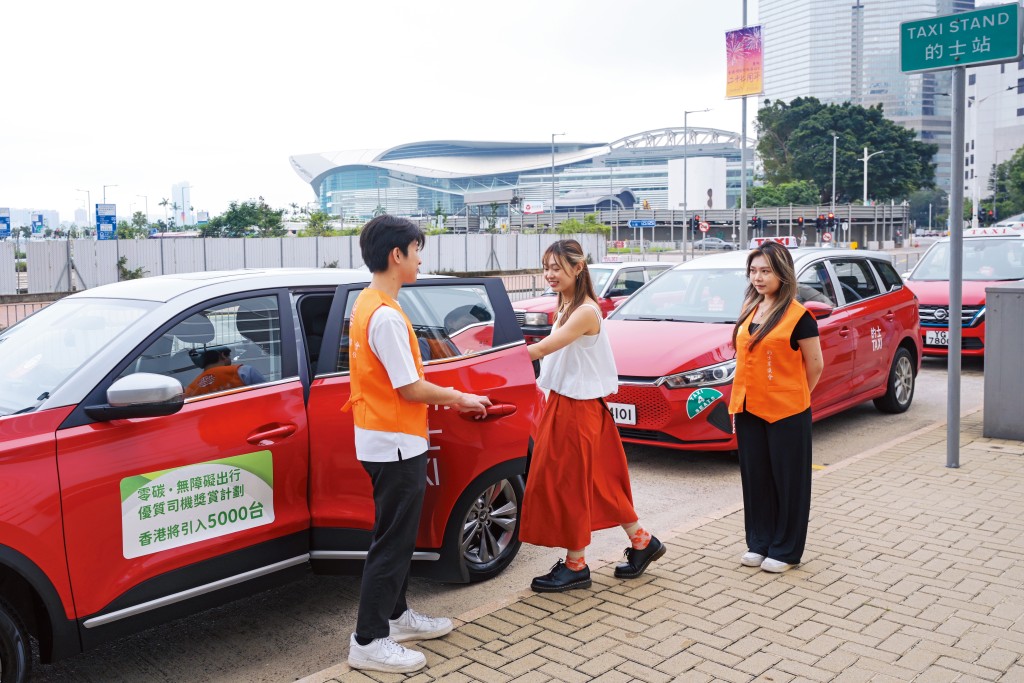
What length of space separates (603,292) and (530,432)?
10290mm

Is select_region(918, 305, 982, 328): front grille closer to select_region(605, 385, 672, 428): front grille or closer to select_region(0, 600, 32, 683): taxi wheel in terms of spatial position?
select_region(605, 385, 672, 428): front grille

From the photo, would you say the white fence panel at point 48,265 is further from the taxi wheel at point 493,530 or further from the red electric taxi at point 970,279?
the taxi wheel at point 493,530

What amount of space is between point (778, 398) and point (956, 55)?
3530 millimetres

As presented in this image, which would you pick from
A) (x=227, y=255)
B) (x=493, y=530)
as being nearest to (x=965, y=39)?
(x=493, y=530)

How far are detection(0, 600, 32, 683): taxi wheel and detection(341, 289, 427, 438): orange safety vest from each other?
136cm

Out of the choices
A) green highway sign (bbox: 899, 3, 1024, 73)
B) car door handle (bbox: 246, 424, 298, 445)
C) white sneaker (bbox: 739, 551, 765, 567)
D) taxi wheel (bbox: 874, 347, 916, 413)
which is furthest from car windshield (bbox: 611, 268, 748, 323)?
car door handle (bbox: 246, 424, 298, 445)

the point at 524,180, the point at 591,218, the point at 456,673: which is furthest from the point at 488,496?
the point at 524,180

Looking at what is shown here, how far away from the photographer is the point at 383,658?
3852 mm

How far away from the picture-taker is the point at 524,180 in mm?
167875

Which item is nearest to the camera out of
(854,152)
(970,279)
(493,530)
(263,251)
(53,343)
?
(53,343)

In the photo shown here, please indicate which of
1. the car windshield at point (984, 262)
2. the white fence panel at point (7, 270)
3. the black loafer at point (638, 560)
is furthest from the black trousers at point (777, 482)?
the white fence panel at point (7, 270)

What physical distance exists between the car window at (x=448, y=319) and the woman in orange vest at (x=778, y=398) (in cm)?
137

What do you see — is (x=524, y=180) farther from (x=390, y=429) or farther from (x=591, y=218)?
(x=390, y=429)

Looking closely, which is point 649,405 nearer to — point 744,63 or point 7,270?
point 744,63
